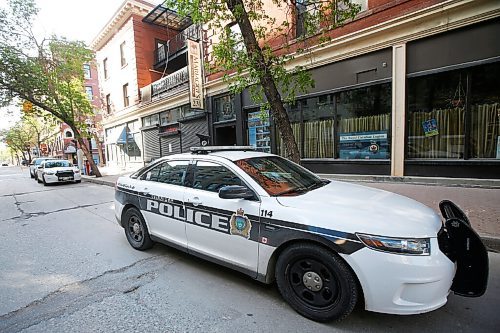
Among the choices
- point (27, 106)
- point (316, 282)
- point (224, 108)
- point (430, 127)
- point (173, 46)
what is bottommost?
point (316, 282)

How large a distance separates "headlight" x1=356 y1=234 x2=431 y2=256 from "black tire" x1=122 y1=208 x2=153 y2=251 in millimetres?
3454

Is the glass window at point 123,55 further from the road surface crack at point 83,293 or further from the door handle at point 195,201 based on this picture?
the door handle at point 195,201

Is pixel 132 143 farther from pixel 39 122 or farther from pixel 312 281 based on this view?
pixel 39 122

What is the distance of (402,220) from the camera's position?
239cm

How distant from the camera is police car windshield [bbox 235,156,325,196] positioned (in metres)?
3.13

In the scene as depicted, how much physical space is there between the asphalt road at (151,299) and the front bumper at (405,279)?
1.21 feet

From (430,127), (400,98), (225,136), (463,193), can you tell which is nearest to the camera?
(463,193)

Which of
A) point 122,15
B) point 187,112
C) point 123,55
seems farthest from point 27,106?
point 187,112

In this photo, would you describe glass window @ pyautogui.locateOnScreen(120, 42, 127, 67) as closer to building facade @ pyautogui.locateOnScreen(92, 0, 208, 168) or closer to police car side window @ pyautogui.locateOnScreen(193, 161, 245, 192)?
building facade @ pyautogui.locateOnScreen(92, 0, 208, 168)

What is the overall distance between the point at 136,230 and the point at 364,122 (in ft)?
25.8

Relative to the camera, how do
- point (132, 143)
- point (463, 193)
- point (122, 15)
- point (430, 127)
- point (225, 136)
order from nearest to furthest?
point (463, 193)
point (430, 127)
point (225, 136)
point (122, 15)
point (132, 143)

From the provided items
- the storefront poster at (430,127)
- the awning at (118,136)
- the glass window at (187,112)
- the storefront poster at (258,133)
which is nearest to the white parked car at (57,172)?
the awning at (118,136)

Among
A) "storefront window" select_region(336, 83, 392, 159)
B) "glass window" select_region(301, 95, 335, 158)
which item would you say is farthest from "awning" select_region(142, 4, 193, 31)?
"storefront window" select_region(336, 83, 392, 159)

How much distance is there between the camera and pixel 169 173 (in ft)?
13.5
